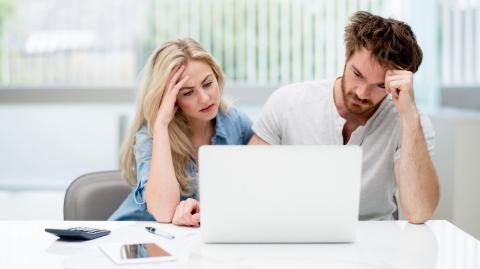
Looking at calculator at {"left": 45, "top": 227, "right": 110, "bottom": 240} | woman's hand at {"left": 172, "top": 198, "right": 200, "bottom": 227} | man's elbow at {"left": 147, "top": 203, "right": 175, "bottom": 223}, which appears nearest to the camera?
calculator at {"left": 45, "top": 227, "right": 110, "bottom": 240}

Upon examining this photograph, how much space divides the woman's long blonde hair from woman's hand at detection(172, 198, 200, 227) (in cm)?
32

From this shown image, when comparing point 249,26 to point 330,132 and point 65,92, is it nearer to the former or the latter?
point 65,92

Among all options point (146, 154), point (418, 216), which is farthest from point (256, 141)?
point (418, 216)

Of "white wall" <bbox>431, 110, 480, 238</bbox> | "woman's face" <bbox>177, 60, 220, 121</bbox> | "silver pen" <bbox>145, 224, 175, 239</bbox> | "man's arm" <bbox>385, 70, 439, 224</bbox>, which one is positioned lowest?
"white wall" <bbox>431, 110, 480, 238</bbox>

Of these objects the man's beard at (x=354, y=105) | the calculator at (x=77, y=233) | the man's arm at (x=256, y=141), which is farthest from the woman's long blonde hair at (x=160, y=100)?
the calculator at (x=77, y=233)

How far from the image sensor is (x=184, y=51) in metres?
2.37

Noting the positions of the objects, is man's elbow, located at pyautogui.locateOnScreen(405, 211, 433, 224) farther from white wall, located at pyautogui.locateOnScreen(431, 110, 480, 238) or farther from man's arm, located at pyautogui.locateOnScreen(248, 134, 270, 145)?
white wall, located at pyautogui.locateOnScreen(431, 110, 480, 238)

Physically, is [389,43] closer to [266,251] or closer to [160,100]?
[160,100]

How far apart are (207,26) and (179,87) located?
225 cm

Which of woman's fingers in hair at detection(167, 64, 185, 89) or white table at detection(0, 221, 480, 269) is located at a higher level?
woman's fingers in hair at detection(167, 64, 185, 89)

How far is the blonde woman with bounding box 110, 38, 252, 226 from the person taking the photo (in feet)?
7.25

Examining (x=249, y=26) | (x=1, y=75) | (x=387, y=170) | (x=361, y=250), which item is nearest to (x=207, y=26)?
(x=249, y=26)

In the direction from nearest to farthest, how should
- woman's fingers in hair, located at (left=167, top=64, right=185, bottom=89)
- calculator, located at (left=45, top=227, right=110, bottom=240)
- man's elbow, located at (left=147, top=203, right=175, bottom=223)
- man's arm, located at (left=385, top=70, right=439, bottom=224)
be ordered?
calculator, located at (left=45, top=227, right=110, bottom=240), man's elbow, located at (left=147, top=203, right=175, bottom=223), man's arm, located at (left=385, top=70, right=439, bottom=224), woman's fingers in hair, located at (left=167, top=64, right=185, bottom=89)

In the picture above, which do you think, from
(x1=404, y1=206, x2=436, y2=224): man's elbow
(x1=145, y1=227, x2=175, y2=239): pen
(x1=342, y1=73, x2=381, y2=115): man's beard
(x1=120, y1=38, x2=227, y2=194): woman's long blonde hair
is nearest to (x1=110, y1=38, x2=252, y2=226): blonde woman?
(x1=120, y1=38, x2=227, y2=194): woman's long blonde hair
